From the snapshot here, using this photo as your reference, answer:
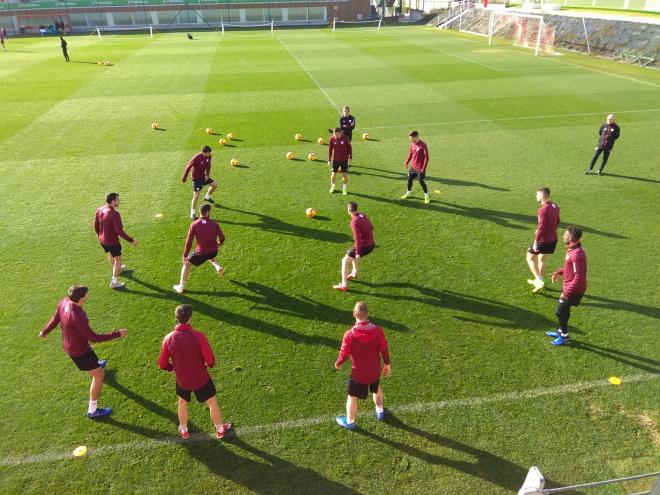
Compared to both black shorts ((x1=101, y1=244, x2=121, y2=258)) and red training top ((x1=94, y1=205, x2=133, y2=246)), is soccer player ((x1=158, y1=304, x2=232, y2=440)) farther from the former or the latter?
black shorts ((x1=101, y1=244, x2=121, y2=258))

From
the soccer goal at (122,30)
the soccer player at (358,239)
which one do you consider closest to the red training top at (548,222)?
the soccer player at (358,239)

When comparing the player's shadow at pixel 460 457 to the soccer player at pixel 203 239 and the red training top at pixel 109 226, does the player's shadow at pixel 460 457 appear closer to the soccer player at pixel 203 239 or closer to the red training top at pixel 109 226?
the soccer player at pixel 203 239

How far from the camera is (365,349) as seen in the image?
5.86m

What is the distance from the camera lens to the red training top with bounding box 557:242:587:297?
7301 millimetres

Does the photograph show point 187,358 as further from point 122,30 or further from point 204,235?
point 122,30

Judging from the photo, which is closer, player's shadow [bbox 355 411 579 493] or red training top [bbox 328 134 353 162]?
player's shadow [bbox 355 411 579 493]

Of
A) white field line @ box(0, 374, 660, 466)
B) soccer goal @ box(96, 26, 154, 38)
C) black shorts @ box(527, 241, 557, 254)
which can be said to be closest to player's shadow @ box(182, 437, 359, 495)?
white field line @ box(0, 374, 660, 466)

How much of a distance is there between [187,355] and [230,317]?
10.1ft

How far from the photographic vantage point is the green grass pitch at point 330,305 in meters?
6.07

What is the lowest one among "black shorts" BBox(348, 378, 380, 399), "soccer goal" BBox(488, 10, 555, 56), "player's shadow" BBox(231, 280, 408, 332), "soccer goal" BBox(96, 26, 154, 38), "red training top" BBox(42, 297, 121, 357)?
"player's shadow" BBox(231, 280, 408, 332)

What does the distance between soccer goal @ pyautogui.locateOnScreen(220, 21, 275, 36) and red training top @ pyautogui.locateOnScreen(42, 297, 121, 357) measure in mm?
57364

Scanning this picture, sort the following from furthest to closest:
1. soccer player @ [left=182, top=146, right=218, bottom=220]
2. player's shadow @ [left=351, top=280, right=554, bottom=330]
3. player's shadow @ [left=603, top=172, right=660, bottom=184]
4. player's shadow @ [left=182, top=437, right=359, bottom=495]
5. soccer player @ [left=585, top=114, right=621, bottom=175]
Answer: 1. player's shadow @ [left=603, top=172, right=660, bottom=184]
2. soccer player @ [left=585, top=114, right=621, bottom=175]
3. soccer player @ [left=182, top=146, right=218, bottom=220]
4. player's shadow @ [left=351, top=280, right=554, bottom=330]
5. player's shadow @ [left=182, top=437, right=359, bottom=495]

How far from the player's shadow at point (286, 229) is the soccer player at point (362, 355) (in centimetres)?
547

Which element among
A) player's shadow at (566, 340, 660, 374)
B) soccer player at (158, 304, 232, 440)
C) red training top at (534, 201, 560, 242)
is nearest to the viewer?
soccer player at (158, 304, 232, 440)
